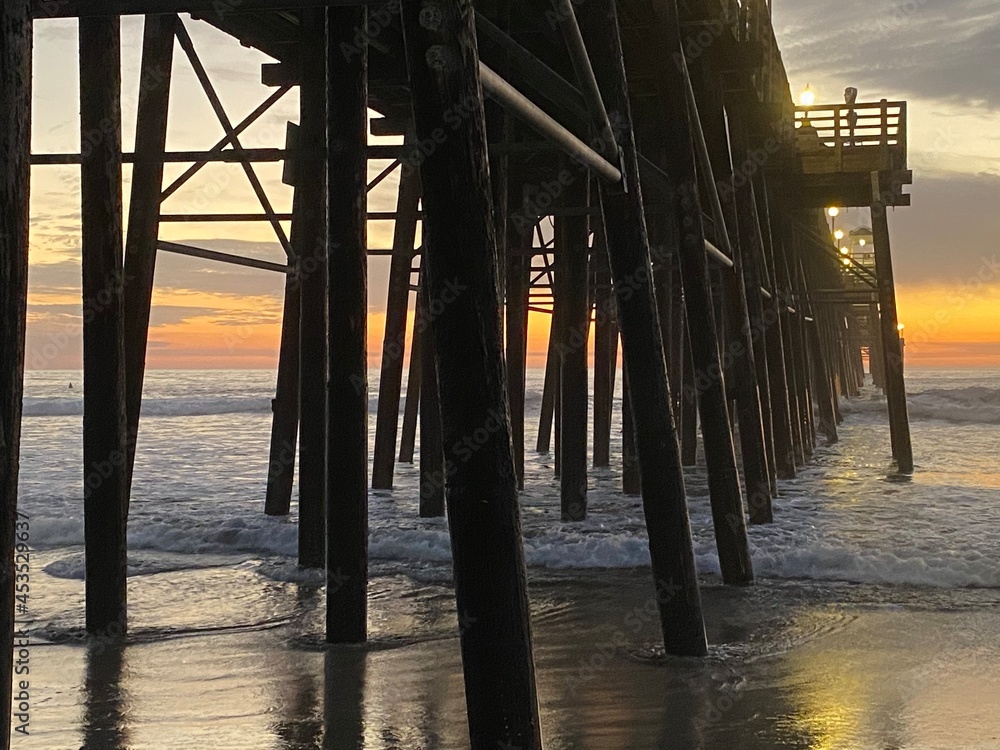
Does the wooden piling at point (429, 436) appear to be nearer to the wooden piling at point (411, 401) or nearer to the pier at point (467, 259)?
the pier at point (467, 259)

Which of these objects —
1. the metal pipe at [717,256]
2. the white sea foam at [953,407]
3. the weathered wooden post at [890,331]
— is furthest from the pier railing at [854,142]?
the white sea foam at [953,407]

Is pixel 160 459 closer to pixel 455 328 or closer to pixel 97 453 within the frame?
pixel 97 453

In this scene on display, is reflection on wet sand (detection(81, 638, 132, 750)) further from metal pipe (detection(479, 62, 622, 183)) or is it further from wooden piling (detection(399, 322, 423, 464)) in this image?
wooden piling (detection(399, 322, 423, 464))

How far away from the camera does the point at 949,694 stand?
423cm

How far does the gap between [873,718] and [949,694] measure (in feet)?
1.85

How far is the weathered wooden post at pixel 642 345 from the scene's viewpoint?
423 centimetres

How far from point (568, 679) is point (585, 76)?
2.32m

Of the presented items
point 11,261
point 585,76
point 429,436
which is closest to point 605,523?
point 429,436

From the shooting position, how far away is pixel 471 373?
8.11 ft

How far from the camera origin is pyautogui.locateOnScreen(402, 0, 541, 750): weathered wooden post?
96.7 inches

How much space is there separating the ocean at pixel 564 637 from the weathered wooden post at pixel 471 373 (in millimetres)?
1097

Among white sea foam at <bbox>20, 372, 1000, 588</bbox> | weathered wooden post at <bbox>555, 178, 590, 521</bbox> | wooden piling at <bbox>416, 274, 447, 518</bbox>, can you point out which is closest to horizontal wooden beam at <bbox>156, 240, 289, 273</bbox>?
wooden piling at <bbox>416, 274, 447, 518</bbox>

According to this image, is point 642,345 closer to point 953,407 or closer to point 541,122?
point 541,122

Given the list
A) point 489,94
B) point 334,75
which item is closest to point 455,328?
point 489,94
